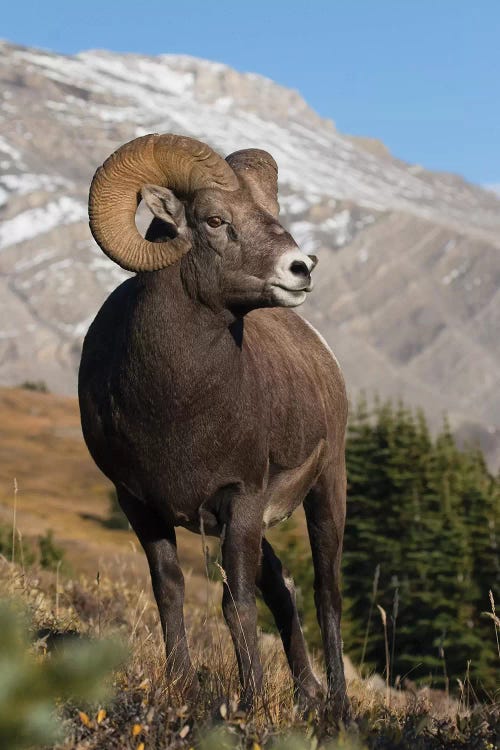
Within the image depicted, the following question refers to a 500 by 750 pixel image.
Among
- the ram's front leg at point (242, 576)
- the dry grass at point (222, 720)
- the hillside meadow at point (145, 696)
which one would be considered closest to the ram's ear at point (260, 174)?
the ram's front leg at point (242, 576)

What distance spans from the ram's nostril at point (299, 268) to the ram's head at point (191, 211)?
201 mm

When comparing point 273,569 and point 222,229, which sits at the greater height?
point 222,229

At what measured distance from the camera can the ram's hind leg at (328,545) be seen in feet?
23.1

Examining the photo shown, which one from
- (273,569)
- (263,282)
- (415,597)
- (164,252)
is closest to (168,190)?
(164,252)

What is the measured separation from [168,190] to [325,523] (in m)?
2.62

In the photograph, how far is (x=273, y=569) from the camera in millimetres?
6895

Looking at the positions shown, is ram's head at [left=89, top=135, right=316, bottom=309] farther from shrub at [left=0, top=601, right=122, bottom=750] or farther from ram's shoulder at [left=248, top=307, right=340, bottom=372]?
shrub at [left=0, top=601, right=122, bottom=750]

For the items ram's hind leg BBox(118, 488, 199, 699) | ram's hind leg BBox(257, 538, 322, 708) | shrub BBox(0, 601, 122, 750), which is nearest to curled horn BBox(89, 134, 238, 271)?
ram's hind leg BBox(118, 488, 199, 699)

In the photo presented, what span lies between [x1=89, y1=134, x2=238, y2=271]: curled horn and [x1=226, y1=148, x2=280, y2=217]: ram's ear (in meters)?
0.12

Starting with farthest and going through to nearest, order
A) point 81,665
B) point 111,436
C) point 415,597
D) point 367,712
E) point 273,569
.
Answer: point 415,597, point 273,569, point 111,436, point 367,712, point 81,665

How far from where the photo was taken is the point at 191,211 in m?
5.66

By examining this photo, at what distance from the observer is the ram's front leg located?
5.23 m

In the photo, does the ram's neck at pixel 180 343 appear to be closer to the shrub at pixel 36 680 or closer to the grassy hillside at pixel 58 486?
the shrub at pixel 36 680

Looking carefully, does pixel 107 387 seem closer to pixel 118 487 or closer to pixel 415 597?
pixel 118 487
